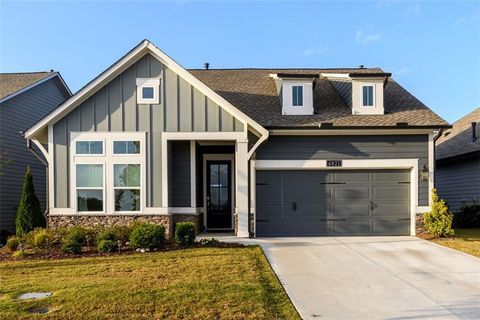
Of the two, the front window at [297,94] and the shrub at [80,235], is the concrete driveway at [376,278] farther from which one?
the front window at [297,94]

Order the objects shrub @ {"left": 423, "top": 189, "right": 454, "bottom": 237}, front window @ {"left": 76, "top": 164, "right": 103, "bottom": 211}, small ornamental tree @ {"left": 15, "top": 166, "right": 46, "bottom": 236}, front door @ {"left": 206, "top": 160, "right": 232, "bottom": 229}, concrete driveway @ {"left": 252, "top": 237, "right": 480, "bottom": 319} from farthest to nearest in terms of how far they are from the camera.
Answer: front door @ {"left": 206, "top": 160, "right": 232, "bottom": 229} < small ornamental tree @ {"left": 15, "top": 166, "right": 46, "bottom": 236} < shrub @ {"left": 423, "top": 189, "right": 454, "bottom": 237} < front window @ {"left": 76, "top": 164, "right": 103, "bottom": 211} < concrete driveway @ {"left": 252, "top": 237, "right": 480, "bottom": 319}

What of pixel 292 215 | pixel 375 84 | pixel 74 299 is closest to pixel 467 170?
pixel 375 84

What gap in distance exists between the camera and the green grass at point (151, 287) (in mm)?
5410

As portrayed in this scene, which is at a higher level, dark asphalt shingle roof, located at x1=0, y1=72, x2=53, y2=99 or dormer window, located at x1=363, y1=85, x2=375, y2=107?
dark asphalt shingle roof, located at x1=0, y1=72, x2=53, y2=99

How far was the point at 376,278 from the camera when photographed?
7.35 m

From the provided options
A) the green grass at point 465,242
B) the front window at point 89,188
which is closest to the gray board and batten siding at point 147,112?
the front window at point 89,188

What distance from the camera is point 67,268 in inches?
320

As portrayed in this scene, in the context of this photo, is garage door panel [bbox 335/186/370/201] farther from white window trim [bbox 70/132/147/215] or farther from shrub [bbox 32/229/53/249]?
shrub [bbox 32/229/53/249]

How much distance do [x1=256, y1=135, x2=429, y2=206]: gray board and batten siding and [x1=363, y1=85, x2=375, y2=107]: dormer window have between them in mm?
1248

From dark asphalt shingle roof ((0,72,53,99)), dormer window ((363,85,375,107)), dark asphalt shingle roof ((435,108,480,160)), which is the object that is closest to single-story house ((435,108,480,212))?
dark asphalt shingle roof ((435,108,480,160))

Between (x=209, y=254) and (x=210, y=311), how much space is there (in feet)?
12.2

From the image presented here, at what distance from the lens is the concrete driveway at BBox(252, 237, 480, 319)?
223 inches

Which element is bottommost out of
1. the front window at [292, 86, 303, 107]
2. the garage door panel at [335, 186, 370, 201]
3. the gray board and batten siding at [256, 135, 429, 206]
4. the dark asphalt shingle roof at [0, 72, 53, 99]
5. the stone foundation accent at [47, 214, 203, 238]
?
the stone foundation accent at [47, 214, 203, 238]

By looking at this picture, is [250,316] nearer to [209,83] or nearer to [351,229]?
[351,229]
